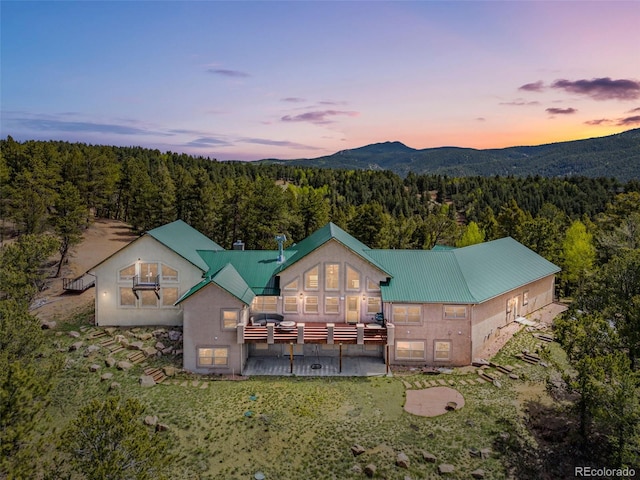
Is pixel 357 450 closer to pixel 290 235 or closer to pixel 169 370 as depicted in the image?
pixel 169 370

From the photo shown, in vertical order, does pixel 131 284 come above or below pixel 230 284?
below

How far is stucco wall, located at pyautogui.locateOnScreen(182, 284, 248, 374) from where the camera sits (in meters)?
28.8

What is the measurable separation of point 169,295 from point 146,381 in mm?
8780

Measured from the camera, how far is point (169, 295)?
3441cm

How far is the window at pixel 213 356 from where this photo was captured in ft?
95.1

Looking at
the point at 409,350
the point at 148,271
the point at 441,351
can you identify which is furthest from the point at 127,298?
the point at 441,351

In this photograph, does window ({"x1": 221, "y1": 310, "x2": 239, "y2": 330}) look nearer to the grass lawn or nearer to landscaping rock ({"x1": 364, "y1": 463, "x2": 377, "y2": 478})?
the grass lawn

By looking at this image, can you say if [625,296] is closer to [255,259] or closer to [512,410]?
[512,410]

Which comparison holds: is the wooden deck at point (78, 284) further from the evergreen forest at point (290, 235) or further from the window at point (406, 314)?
the window at point (406, 314)

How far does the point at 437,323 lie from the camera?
3045cm

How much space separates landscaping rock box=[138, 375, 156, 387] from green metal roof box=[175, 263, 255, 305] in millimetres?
4937

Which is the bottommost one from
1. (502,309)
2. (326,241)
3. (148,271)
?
(502,309)

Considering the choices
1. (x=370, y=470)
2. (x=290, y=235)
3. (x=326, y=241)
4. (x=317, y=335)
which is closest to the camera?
(x=370, y=470)

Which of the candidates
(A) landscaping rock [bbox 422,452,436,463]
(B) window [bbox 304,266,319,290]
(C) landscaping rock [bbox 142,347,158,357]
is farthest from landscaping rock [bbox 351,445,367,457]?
(C) landscaping rock [bbox 142,347,158,357]
